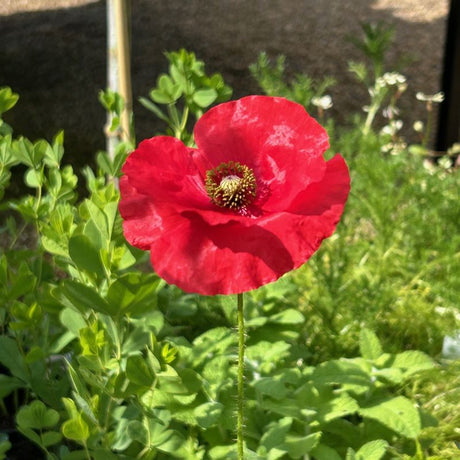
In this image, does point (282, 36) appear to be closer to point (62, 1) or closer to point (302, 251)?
point (62, 1)

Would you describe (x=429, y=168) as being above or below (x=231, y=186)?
below

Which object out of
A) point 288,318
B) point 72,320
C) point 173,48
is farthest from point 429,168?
point 173,48

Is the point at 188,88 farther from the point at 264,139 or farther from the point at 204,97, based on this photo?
the point at 264,139

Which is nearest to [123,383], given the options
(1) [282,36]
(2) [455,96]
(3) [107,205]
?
(3) [107,205]

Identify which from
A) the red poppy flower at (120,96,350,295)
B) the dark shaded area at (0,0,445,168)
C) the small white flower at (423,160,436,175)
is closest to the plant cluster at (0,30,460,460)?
the red poppy flower at (120,96,350,295)

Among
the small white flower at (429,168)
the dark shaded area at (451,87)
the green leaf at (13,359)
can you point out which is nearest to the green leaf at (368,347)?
the green leaf at (13,359)

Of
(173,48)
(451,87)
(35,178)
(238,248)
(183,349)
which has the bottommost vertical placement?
(173,48)
